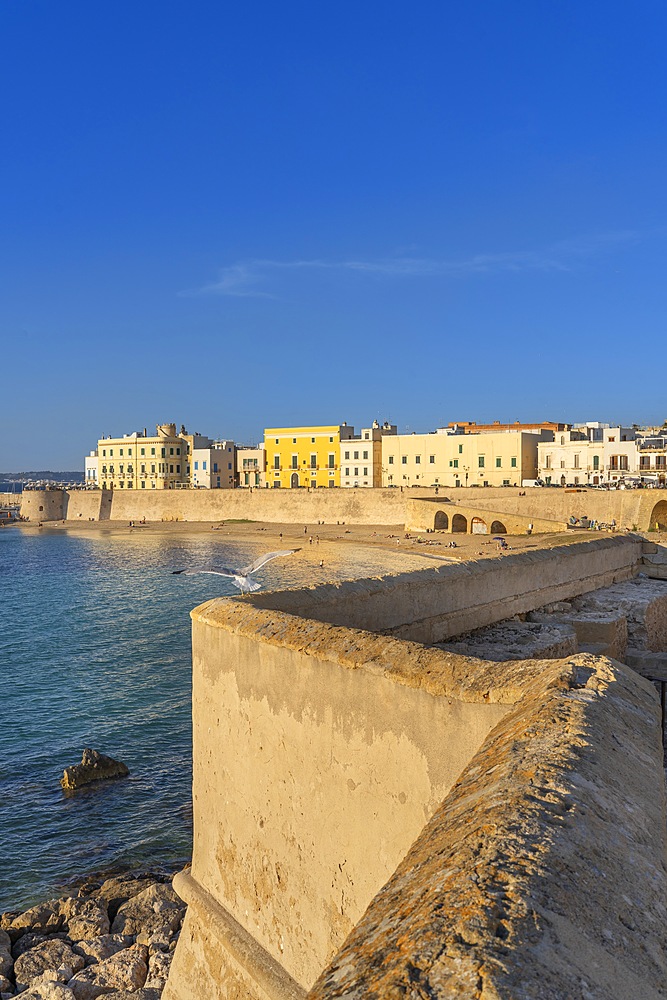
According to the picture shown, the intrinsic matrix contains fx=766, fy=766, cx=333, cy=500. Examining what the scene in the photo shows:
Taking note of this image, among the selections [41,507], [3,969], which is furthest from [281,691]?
[41,507]

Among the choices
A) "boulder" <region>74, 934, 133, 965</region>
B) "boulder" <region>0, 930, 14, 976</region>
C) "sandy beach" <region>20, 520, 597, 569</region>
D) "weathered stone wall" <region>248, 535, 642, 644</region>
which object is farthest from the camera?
"sandy beach" <region>20, 520, 597, 569</region>

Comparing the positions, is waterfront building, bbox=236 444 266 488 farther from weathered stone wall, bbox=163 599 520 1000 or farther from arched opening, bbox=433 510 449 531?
weathered stone wall, bbox=163 599 520 1000

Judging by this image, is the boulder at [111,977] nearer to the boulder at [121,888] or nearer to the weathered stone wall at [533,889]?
the boulder at [121,888]

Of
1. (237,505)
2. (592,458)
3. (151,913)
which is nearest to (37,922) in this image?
(151,913)

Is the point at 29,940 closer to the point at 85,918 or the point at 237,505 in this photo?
the point at 85,918

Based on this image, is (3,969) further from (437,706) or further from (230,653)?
(437,706)

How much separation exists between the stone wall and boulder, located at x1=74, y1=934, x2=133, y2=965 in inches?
124

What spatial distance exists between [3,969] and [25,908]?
1958 millimetres

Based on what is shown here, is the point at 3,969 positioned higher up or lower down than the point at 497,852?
lower down

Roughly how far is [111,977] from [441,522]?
52348 millimetres

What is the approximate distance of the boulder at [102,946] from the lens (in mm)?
8328

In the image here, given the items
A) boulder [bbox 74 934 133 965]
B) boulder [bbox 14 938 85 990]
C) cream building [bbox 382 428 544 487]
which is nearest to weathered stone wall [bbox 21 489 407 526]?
cream building [bbox 382 428 544 487]

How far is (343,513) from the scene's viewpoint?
7125cm

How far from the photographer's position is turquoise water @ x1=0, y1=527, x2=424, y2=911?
1155cm
